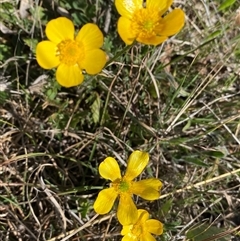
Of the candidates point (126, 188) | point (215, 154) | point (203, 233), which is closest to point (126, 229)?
point (126, 188)

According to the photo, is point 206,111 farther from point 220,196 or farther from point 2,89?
point 2,89

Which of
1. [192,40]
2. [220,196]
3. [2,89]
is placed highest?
[2,89]

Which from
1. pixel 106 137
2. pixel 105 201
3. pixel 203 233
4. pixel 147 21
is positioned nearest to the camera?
pixel 105 201

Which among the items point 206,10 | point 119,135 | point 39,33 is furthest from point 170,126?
point 39,33

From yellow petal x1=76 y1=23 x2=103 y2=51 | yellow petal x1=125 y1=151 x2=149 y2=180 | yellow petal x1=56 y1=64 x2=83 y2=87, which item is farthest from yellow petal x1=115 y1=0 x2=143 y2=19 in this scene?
yellow petal x1=125 y1=151 x2=149 y2=180

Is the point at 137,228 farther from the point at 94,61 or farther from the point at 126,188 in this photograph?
the point at 94,61

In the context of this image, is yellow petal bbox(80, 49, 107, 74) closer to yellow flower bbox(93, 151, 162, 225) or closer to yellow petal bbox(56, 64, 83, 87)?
yellow petal bbox(56, 64, 83, 87)
